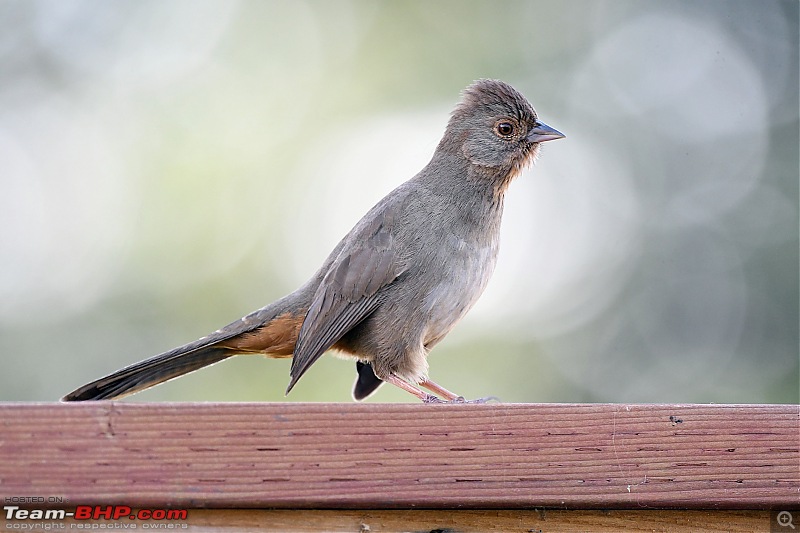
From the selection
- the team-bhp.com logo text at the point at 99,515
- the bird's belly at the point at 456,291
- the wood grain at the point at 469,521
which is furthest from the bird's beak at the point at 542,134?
the team-bhp.com logo text at the point at 99,515

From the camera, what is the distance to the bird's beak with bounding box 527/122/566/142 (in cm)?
428

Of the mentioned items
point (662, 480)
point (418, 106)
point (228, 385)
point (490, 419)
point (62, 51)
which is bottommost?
point (662, 480)

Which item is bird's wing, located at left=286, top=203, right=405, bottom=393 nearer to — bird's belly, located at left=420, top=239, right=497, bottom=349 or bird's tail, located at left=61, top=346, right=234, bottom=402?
bird's belly, located at left=420, top=239, right=497, bottom=349

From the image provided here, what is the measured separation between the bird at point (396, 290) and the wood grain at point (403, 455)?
1489mm

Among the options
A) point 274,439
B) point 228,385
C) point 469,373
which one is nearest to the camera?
point 274,439

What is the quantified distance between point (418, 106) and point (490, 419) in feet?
16.3

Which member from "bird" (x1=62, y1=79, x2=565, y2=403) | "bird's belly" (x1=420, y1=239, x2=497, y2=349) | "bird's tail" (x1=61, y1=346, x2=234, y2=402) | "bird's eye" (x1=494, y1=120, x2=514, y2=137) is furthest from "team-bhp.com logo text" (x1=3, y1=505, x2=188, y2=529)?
"bird's eye" (x1=494, y1=120, x2=514, y2=137)

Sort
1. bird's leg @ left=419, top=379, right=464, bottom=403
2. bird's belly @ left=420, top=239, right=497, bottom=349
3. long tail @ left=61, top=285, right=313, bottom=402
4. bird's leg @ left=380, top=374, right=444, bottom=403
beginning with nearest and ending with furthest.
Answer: long tail @ left=61, top=285, right=313, bottom=402, bird's leg @ left=380, top=374, right=444, bottom=403, bird's belly @ left=420, top=239, right=497, bottom=349, bird's leg @ left=419, top=379, right=464, bottom=403

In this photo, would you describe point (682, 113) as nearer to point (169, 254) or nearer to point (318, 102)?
point (318, 102)

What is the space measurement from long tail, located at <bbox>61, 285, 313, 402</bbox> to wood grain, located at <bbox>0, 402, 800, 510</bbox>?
3.77 ft

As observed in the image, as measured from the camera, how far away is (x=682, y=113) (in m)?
7.46

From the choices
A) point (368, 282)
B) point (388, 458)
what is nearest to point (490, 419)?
point (388, 458)

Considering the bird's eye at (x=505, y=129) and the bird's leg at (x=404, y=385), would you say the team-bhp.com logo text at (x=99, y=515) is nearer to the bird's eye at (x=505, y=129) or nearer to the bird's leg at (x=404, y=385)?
the bird's leg at (x=404, y=385)

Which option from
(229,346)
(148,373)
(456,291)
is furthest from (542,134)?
(148,373)
